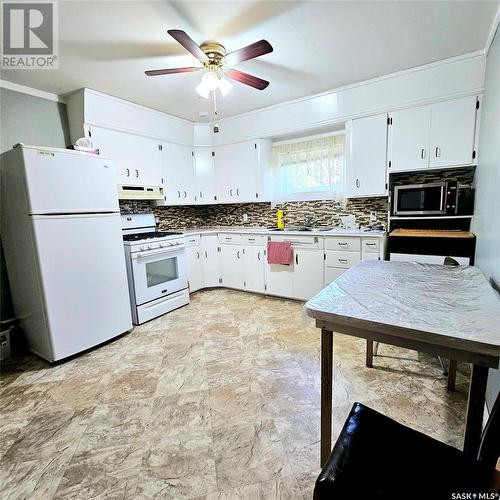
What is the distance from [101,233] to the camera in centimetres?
255

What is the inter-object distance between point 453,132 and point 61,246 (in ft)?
12.1

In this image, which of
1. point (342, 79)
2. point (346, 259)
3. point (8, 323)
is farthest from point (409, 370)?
point (8, 323)

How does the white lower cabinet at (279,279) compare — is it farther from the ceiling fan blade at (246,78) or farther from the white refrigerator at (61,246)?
the ceiling fan blade at (246,78)

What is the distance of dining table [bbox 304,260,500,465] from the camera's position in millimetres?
959

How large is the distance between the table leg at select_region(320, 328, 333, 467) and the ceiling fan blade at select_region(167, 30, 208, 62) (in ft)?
5.94

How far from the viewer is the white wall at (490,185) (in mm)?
1602

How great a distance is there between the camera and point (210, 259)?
409 cm

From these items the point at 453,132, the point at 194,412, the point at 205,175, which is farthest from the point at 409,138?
the point at 194,412

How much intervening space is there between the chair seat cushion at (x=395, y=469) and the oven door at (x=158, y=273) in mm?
2565

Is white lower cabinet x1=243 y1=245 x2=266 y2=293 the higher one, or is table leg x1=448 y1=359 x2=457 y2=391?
white lower cabinet x1=243 y1=245 x2=266 y2=293

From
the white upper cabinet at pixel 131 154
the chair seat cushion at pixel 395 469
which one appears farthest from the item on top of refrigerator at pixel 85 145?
the chair seat cushion at pixel 395 469

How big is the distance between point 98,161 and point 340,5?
88.0 inches

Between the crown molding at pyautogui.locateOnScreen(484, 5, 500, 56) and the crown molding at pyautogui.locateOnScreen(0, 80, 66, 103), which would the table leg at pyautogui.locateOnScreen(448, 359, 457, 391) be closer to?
the crown molding at pyautogui.locateOnScreen(484, 5, 500, 56)

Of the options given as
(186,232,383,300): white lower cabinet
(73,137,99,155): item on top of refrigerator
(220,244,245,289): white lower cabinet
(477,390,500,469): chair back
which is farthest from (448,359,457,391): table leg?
(73,137,99,155): item on top of refrigerator
